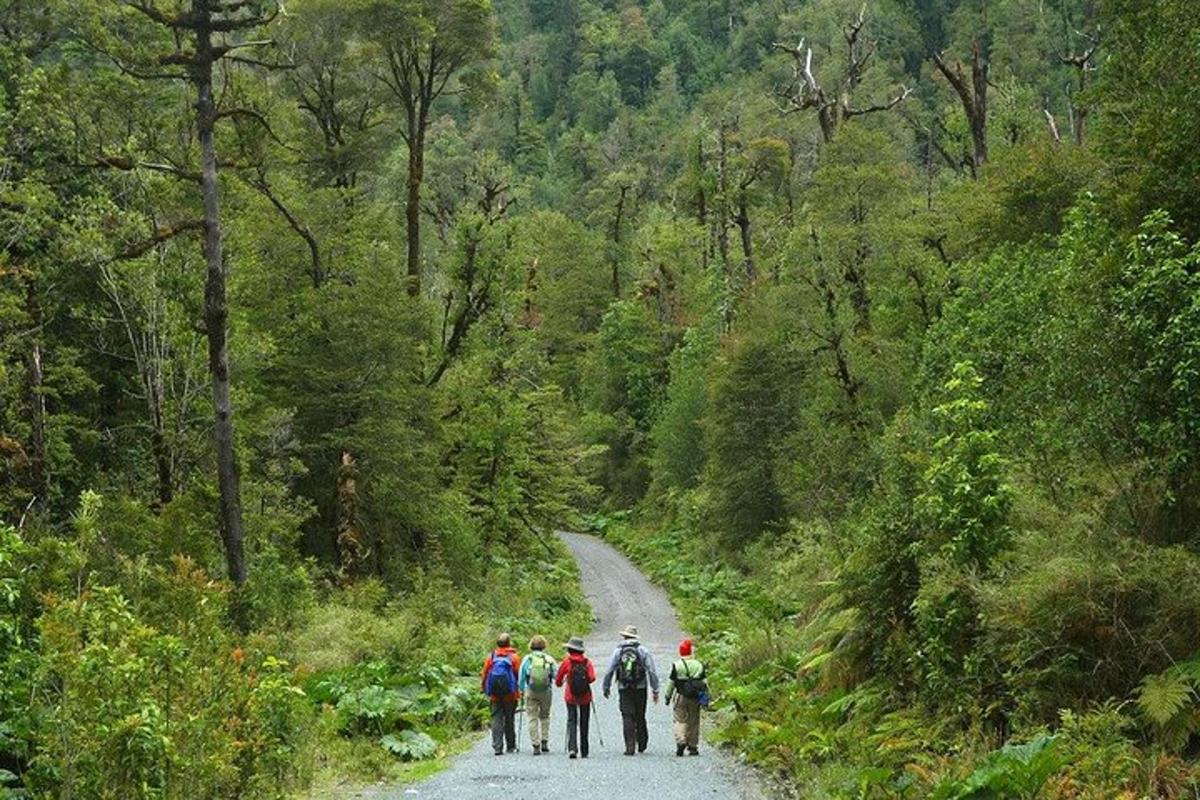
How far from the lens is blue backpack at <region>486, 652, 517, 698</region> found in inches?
585

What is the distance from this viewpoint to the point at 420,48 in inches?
1133

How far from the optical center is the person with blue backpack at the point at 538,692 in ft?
49.2

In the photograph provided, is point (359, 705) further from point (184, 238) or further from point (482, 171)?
point (482, 171)

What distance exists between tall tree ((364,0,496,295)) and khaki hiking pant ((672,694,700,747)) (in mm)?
16336

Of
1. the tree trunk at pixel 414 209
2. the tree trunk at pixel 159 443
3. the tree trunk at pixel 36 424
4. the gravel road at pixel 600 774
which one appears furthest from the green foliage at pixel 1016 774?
the tree trunk at pixel 414 209

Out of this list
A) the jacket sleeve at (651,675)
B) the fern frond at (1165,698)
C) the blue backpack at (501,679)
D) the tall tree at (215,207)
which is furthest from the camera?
the tall tree at (215,207)

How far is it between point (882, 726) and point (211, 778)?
21.3 feet

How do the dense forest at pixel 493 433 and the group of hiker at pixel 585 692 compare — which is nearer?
the dense forest at pixel 493 433

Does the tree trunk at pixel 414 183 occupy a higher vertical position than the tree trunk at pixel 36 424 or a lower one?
higher

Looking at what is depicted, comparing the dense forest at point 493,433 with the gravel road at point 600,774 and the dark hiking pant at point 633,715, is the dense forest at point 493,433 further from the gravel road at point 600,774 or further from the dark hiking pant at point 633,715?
the dark hiking pant at point 633,715

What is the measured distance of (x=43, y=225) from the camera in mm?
20828

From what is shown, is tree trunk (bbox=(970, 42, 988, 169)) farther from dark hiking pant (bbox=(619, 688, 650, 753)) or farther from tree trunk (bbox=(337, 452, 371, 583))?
dark hiking pant (bbox=(619, 688, 650, 753))

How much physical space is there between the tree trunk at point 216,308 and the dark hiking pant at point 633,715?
5687 millimetres

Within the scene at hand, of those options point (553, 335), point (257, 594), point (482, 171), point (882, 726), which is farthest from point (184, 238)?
point (553, 335)
